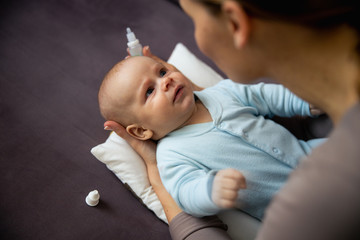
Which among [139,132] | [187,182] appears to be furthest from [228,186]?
[139,132]

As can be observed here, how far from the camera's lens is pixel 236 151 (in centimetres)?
131

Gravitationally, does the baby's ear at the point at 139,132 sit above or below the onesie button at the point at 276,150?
below

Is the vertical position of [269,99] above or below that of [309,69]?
below

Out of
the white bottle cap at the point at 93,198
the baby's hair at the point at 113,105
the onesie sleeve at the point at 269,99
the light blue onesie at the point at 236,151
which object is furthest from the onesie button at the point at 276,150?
the white bottle cap at the point at 93,198

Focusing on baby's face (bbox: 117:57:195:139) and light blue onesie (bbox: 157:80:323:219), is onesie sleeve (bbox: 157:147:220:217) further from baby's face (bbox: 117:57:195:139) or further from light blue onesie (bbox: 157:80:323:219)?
baby's face (bbox: 117:57:195:139)

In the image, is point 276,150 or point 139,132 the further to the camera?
point 139,132

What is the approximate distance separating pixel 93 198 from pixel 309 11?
1107mm

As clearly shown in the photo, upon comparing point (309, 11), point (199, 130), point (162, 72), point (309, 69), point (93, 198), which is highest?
point (309, 11)

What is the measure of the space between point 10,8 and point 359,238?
2.16 meters

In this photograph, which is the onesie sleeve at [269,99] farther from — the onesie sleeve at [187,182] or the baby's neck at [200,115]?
the onesie sleeve at [187,182]

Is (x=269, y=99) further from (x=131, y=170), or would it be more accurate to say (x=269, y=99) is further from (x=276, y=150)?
(x=131, y=170)

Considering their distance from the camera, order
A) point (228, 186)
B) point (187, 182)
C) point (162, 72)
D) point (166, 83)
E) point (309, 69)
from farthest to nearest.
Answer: point (162, 72), point (166, 83), point (187, 182), point (228, 186), point (309, 69)

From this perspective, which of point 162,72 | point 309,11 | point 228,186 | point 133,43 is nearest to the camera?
point 309,11

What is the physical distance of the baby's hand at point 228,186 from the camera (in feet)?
3.10
